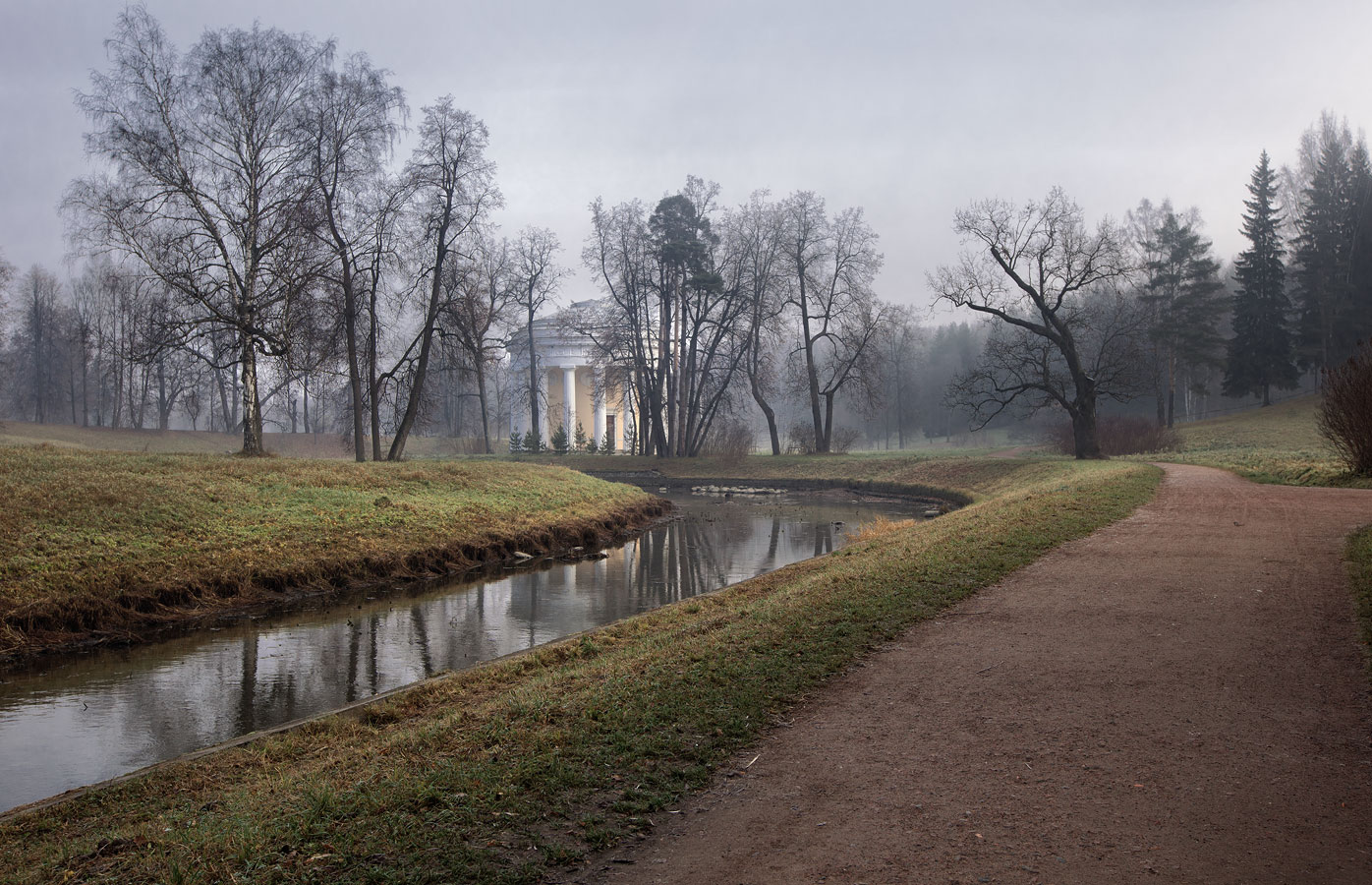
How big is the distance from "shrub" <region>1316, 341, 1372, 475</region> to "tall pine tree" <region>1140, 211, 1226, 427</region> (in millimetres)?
33535

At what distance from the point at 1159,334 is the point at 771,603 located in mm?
50446

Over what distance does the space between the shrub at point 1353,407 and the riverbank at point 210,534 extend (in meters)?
17.0

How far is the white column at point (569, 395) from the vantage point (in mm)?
59469

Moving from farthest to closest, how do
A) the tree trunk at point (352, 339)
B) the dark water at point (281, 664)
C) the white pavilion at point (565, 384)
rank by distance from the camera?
the white pavilion at point (565, 384) < the tree trunk at point (352, 339) < the dark water at point (281, 664)

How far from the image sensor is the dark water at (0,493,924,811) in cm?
705

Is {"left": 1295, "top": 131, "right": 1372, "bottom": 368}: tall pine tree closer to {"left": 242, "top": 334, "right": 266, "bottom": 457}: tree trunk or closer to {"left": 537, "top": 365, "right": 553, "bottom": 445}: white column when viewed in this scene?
{"left": 537, "top": 365, "right": 553, "bottom": 445}: white column

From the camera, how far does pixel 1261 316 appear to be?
51.3 meters

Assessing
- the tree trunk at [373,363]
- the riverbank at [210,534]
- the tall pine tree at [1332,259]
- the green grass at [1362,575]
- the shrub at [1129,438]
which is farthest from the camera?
the tall pine tree at [1332,259]

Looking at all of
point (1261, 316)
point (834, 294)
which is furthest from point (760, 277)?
point (1261, 316)

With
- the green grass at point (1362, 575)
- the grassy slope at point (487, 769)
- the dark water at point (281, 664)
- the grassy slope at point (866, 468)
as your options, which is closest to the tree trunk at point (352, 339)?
the dark water at point (281, 664)

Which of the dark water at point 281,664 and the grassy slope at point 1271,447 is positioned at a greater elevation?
the grassy slope at point 1271,447

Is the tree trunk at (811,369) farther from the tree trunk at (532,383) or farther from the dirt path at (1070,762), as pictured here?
the dirt path at (1070,762)

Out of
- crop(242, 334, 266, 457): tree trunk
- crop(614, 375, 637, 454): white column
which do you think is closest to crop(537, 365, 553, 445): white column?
crop(614, 375, 637, 454): white column

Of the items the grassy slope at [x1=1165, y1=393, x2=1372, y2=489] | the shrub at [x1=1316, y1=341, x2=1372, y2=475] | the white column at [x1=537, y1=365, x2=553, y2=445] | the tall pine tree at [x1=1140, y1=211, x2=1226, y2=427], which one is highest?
the tall pine tree at [x1=1140, y1=211, x2=1226, y2=427]
